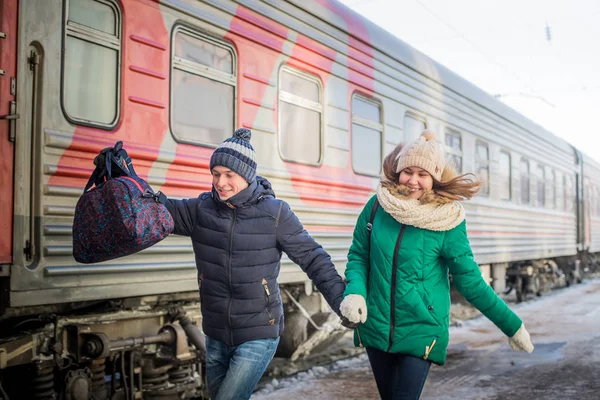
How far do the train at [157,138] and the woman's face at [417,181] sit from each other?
190 centimetres

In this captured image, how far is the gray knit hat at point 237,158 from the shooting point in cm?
301

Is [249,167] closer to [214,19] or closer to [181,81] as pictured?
[181,81]

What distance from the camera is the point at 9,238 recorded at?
11.6ft

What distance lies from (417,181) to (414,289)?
51cm

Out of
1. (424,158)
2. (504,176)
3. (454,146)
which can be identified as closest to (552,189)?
(504,176)

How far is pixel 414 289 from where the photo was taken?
294 cm

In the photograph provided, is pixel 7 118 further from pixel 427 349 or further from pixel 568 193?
pixel 568 193

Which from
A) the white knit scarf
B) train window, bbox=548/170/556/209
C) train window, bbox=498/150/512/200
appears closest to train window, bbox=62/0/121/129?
the white knit scarf

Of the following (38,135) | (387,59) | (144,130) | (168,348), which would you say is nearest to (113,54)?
(144,130)

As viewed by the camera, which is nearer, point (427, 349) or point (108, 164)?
point (427, 349)

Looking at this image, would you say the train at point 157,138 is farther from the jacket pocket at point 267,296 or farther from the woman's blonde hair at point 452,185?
the woman's blonde hair at point 452,185

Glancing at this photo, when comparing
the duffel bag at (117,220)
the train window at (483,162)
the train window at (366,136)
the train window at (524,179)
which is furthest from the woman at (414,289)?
the train window at (524,179)

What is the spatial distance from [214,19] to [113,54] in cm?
96

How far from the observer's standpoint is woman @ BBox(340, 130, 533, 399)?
2.92 meters
